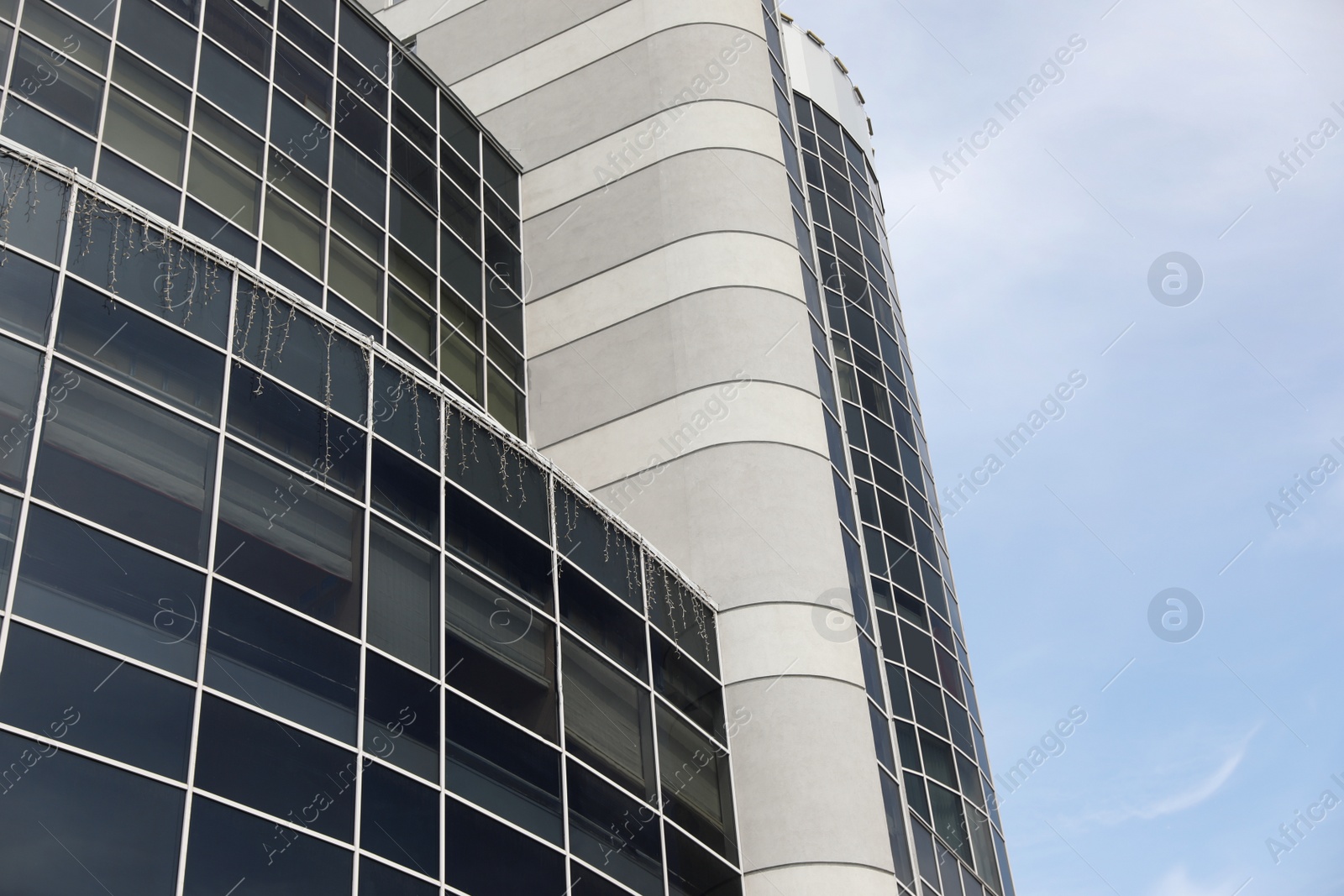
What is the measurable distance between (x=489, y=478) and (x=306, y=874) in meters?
8.32

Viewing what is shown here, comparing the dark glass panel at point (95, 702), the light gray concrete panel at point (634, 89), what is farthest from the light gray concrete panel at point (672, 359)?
the dark glass panel at point (95, 702)

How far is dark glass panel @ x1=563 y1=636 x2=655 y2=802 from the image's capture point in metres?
23.0

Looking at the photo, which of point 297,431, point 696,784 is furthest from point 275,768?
point 696,784

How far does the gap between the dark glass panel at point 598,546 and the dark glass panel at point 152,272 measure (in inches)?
304

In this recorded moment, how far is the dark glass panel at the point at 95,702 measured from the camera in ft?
48.5

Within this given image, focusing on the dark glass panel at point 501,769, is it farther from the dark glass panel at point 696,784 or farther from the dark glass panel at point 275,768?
the dark glass panel at point 696,784

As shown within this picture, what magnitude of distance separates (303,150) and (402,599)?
1171cm

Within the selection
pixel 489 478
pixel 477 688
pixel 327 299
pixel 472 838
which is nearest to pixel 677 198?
pixel 327 299

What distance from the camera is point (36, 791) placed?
14.4 m

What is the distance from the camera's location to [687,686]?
90.1 ft

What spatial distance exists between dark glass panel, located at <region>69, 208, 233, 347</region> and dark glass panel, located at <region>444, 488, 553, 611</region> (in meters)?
4.73

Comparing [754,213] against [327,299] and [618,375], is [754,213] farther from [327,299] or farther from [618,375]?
[327,299]

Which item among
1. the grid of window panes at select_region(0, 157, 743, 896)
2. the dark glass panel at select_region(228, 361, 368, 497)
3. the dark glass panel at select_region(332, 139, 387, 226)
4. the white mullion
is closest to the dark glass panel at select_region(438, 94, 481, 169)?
the dark glass panel at select_region(332, 139, 387, 226)

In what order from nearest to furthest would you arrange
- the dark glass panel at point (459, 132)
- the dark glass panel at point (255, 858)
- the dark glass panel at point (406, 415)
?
the dark glass panel at point (255, 858) < the dark glass panel at point (406, 415) < the dark glass panel at point (459, 132)
